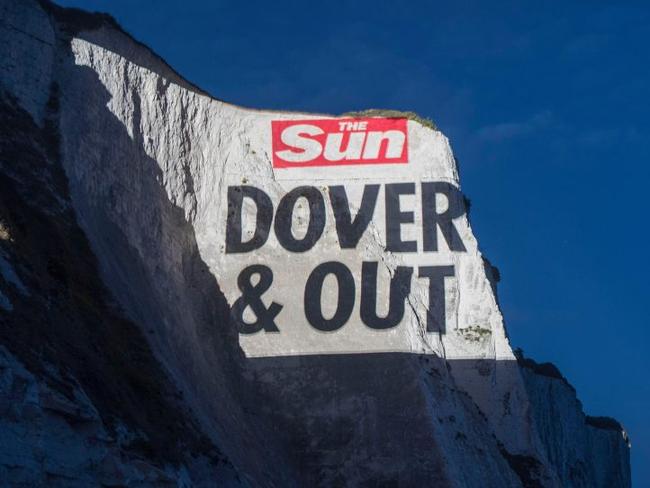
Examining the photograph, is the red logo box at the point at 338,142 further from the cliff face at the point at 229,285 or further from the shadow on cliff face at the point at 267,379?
the shadow on cliff face at the point at 267,379

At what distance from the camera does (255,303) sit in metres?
33.3

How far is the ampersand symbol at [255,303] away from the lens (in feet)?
108

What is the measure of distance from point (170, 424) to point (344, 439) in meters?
9.35

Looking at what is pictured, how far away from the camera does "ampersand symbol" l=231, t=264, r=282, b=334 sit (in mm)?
33031

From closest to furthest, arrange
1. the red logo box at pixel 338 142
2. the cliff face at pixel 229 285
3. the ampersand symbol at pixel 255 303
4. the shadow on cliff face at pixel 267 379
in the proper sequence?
the cliff face at pixel 229 285 → the shadow on cliff face at pixel 267 379 → the ampersand symbol at pixel 255 303 → the red logo box at pixel 338 142

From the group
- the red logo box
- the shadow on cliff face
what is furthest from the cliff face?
the red logo box

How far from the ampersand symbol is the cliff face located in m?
0.07

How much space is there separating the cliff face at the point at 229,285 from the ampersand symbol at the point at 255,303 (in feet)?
0.24

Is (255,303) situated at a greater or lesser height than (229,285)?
lesser

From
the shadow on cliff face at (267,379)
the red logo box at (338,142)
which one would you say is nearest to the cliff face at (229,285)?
the shadow on cliff face at (267,379)

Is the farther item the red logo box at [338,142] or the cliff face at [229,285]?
the red logo box at [338,142]

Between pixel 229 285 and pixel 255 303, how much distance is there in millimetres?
991

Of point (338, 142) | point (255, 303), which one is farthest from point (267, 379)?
point (338, 142)

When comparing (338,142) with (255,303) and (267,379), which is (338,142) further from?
(267,379)
